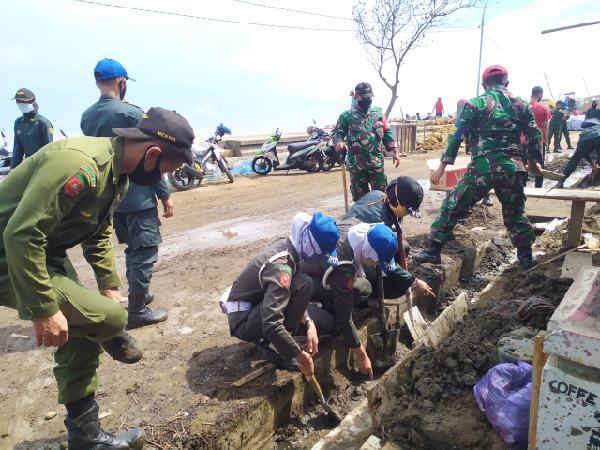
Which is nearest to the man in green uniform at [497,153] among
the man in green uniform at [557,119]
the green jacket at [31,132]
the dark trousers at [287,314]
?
the dark trousers at [287,314]

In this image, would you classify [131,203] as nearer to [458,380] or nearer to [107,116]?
[107,116]

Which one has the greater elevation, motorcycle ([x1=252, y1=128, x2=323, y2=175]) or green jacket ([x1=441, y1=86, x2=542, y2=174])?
green jacket ([x1=441, y1=86, x2=542, y2=174])

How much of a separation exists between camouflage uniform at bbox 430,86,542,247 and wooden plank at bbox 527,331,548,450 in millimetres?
2920

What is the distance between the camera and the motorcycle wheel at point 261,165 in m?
12.0

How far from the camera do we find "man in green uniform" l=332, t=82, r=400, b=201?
5.54 meters

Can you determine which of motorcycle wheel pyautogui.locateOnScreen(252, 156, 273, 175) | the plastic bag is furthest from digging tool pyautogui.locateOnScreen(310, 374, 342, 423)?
motorcycle wheel pyautogui.locateOnScreen(252, 156, 273, 175)

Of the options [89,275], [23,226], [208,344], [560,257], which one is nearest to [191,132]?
[23,226]

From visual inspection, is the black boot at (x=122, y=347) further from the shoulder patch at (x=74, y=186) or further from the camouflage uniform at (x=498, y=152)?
the camouflage uniform at (x=498, y=152)

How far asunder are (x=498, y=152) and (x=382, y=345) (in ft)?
7.30

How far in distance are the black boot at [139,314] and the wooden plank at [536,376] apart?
287 cm

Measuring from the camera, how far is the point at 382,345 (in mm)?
3682

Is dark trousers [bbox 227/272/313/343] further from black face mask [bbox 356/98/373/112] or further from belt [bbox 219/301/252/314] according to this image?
black face mask [bbox 356/98/373/112]

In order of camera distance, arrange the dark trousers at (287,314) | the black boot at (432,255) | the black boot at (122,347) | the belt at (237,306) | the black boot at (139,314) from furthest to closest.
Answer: the black boot at (432,255), the black boot at (139,314), the belt at (237,306), the dark trousers at (287,314), the black boot at (122,347)

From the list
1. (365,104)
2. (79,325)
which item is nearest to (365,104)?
(365,104)
